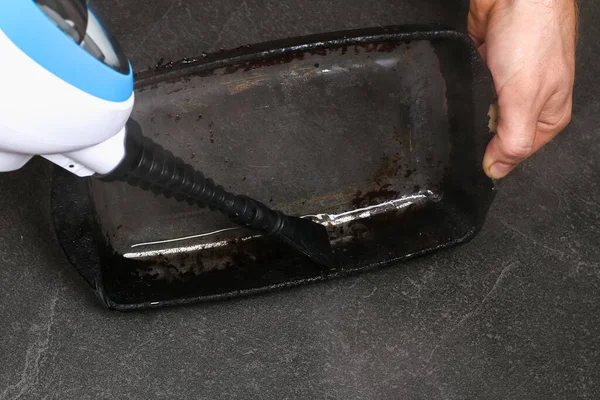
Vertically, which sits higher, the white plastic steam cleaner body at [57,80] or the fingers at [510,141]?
the white plastic steam cleaner body at [57,80]

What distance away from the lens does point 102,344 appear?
0.67 m

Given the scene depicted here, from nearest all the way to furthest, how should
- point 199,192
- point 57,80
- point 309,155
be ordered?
point 57,80
point 199,192
point 309,155

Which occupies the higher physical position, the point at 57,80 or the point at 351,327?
the point at 57,80

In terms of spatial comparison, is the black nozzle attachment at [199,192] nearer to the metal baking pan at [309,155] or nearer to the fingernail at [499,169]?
the metal baking pan at [309,155]

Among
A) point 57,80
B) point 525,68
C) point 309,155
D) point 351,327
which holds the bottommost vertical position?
point 351,327

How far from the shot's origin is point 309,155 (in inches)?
30.0

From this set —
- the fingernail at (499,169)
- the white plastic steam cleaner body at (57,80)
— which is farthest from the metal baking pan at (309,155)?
the white plastic steam cleaner body at (57,80)

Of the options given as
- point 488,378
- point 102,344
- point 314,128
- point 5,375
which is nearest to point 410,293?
point 488,378

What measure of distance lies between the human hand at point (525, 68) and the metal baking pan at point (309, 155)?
3cm

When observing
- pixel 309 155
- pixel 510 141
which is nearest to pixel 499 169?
pixel 510 141

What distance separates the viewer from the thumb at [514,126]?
2.08 feet

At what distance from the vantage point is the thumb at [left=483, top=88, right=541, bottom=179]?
0.63 m

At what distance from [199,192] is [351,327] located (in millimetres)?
232

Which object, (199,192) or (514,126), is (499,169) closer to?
(514,126)
